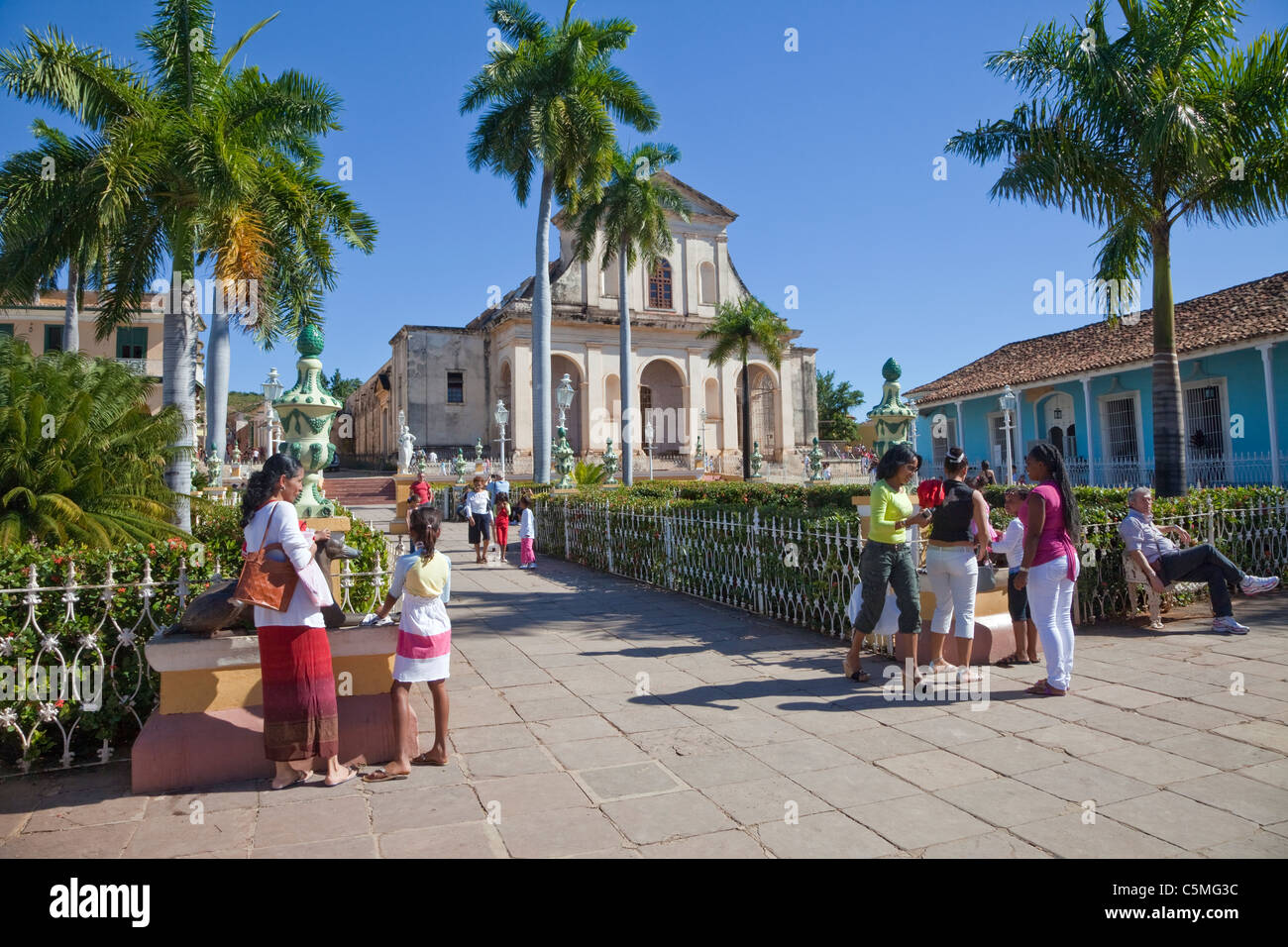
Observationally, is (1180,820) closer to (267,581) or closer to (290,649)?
(290,649)

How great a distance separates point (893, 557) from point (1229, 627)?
3.77 m

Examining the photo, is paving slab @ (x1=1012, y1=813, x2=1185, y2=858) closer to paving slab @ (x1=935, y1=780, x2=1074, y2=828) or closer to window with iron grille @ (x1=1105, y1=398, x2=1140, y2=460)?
paving slab @ (x1=935, y1=780, x2=1074, y2=828)

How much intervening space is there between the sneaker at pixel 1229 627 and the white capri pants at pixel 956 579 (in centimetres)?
322

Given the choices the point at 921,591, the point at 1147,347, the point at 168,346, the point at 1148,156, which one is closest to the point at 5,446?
the point at 168,346

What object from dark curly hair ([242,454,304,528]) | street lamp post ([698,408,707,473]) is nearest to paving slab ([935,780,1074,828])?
dark curly hair ([242,454,304,528])

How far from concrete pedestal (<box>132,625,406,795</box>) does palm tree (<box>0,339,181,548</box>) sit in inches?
136

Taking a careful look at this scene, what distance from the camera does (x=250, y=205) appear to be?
8.98m

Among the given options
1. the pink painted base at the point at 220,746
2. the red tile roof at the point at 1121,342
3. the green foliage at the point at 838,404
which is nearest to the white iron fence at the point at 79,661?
the pink painted base at the point at 220,746

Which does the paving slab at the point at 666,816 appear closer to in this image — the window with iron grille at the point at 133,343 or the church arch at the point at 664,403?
the church arch at the point at 664,403

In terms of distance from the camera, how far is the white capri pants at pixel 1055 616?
4.98 meters

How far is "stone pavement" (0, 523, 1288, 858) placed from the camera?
312 cm

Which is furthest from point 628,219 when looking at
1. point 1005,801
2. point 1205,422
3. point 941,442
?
point 1005,801

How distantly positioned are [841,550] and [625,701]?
2586 millimetres

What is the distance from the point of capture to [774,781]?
3.71 meters
